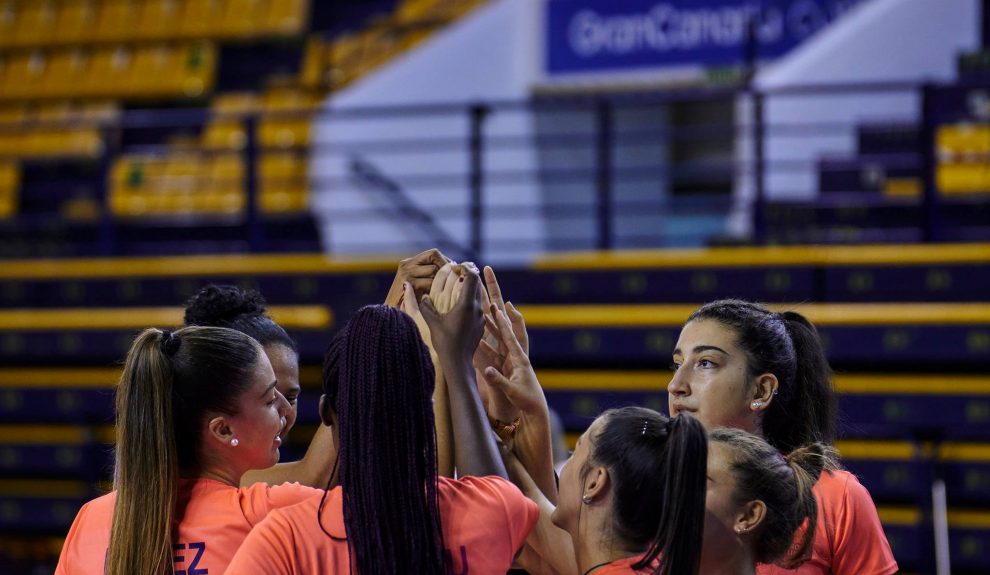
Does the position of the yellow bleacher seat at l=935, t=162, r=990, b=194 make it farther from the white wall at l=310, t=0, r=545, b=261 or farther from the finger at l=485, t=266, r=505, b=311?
the finger at l=485, t=266, r=505, b=311

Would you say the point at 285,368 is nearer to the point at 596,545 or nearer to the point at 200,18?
the point at 596,545

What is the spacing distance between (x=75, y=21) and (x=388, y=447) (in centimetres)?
1034

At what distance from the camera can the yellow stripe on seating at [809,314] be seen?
526cm

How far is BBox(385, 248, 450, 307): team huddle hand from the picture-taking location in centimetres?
209

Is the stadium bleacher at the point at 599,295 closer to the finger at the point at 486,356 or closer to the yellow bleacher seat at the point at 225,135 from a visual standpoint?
the yellow bleacher seat at the point at 225,135

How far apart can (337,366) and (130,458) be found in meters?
0.40

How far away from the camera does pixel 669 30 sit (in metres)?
8.27

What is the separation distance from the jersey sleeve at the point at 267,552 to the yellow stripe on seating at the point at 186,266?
14.8 ft

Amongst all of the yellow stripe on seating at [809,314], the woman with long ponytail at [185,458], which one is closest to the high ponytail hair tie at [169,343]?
the woman with long ponytail at [185,458]

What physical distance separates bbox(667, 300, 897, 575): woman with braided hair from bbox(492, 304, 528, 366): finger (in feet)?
1.05

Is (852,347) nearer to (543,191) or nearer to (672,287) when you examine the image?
(672,287)

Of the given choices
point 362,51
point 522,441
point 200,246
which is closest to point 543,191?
point 362,51

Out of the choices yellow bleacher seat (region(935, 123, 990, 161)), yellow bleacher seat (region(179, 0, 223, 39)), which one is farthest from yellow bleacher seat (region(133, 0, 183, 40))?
yellow bleacher seat (region(935, 123, 990, 161))

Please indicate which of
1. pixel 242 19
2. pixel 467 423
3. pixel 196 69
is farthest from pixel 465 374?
pixel 242 19
